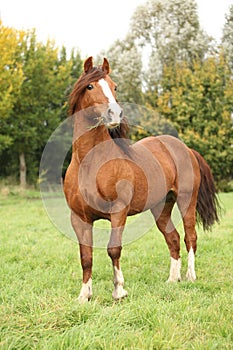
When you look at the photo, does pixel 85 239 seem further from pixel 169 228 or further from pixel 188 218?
pixel 188 218

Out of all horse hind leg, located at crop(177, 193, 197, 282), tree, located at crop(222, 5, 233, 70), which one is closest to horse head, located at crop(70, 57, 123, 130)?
horse hind leg, located at crop(177, 193, 197, 282)

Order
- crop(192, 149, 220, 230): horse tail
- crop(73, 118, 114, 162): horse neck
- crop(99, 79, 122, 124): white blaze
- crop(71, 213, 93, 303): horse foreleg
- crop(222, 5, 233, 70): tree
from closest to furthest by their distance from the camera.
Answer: crop(99, 79, 122, 124): white blaze → crop(73, 118, 114, 162): horse neck → crop(71, 213, 93, 303): horse foreleg → crop(192, 149, 220, 230): horse tail → crop(222, 5, 233, 70): tree

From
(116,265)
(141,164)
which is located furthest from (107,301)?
(141,164)

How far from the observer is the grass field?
2.67 meters

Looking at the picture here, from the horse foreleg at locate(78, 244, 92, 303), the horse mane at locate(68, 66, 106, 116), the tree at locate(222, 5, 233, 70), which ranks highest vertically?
the tree at locate(222, 5, 233, 70)

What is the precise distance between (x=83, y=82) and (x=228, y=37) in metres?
20.7

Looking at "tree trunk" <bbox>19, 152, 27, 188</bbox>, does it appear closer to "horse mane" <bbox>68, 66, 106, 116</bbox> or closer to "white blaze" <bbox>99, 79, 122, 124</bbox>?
"horse mane" <bbox>68, 66, 106, 116</bbox>

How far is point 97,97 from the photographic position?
12.2 ft

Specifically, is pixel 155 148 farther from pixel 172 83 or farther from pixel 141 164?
pixel 172 83

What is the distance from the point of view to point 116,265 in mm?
4074

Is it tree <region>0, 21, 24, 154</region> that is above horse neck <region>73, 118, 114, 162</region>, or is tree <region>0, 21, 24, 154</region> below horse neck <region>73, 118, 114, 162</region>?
above

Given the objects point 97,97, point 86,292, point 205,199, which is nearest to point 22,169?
point 205,199

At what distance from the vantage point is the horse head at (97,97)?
3.56 meters

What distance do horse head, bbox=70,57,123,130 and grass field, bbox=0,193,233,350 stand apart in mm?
1554
